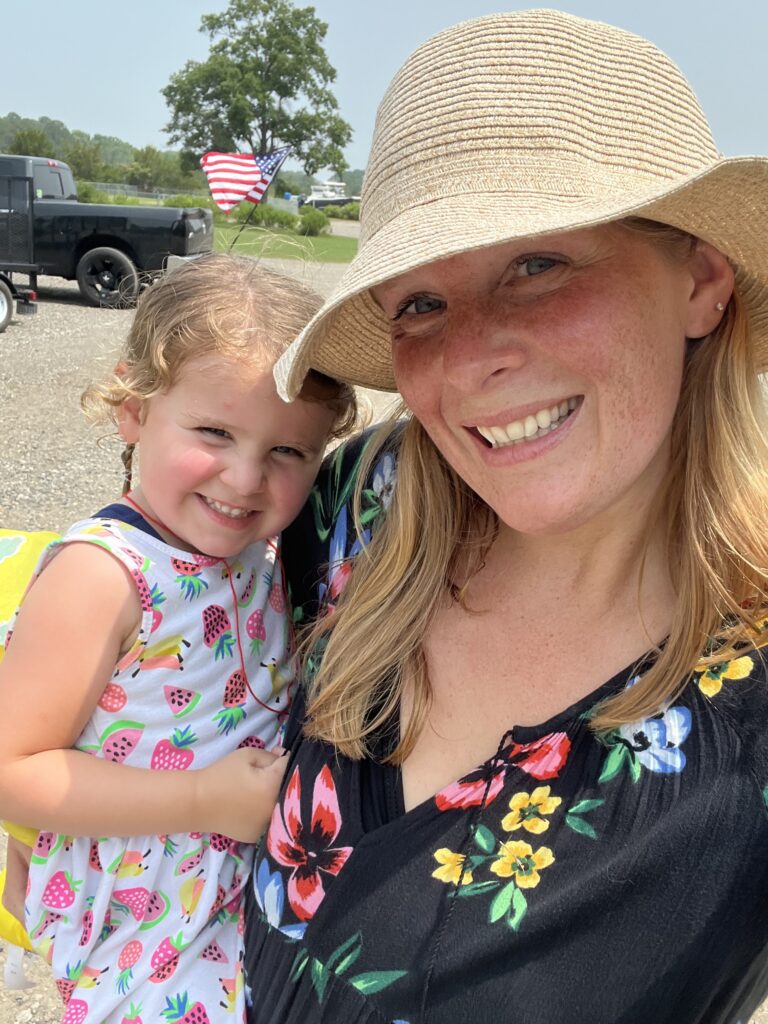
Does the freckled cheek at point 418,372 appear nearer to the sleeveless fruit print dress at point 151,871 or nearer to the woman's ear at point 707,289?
the woman's ear at point 707,289

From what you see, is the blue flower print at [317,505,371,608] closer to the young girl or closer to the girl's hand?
the young girl

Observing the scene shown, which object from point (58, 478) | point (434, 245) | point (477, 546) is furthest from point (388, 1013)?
point (58, 478)

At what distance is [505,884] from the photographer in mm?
1144

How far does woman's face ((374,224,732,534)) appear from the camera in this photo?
3.91 ft

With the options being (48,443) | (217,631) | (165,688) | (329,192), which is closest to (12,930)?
(165,688)

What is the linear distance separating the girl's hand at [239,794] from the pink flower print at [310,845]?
7 centimetres

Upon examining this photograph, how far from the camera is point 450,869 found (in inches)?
46.6

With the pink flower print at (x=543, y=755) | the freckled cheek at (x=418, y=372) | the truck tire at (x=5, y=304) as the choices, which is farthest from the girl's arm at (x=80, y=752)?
the truck tire at (x=5, y=304)

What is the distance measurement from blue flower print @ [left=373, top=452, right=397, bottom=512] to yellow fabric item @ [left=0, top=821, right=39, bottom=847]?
0.89 metres

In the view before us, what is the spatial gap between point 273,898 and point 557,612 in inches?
25.9

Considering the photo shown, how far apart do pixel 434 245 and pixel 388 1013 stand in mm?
1038

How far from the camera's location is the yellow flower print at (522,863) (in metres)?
1.13

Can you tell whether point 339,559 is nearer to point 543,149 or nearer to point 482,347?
point 482,347

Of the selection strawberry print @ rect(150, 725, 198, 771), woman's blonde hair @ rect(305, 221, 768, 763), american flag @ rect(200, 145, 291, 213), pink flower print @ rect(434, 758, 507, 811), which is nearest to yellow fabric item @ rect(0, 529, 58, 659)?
strawberry print @ rect(150, 725, 198, 771)
